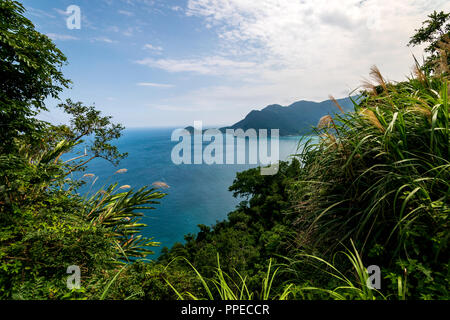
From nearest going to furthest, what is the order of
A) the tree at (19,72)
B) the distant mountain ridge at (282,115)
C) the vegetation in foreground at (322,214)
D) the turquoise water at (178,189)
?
the vegetation in foreground at (322,214) → the tree at (19,72) → the turquoise water at (178,189) → the distant mountain ridge at (282,115)

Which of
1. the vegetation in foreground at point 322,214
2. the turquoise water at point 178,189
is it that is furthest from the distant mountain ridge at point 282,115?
the vegetation in foreground at point 322,214

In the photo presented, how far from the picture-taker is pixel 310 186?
200 cm

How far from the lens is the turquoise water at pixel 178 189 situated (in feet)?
92.4

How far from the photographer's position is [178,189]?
40031 millimetres

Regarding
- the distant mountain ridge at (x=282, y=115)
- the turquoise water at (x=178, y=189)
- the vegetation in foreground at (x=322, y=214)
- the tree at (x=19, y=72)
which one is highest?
the distant mountain ridge at (x=282, y=115)

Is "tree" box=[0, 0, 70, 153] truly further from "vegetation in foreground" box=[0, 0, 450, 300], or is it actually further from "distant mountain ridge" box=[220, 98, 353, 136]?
"distant mountain ridge" box=[220, 98, 353, 136]

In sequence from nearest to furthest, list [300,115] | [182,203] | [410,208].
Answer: [410,208] < [182,203] < [300,115]

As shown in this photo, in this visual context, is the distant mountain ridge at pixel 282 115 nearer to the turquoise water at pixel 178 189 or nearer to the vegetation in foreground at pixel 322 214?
the turquoise water at pixel 178 189

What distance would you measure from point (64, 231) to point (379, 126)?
9.27ft

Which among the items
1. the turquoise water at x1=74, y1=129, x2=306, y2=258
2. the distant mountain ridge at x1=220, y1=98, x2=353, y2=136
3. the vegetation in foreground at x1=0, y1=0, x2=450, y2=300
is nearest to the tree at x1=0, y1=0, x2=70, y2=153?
the vegetation in foreground at x1=0, y1=0, x2=450, y2=300

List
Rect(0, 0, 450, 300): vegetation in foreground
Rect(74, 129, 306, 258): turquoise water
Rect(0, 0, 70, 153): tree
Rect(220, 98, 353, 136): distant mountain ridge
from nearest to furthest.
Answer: Rect(0, 0, 450, 300): vegetation in foreground
Rect(0, 0, 70, 153): tree
Rect(74, 129, 306, 258): turquoise water
Rect(220, 98, 353, 136): distant mountain ridge

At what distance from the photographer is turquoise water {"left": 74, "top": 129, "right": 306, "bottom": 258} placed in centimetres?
2817
